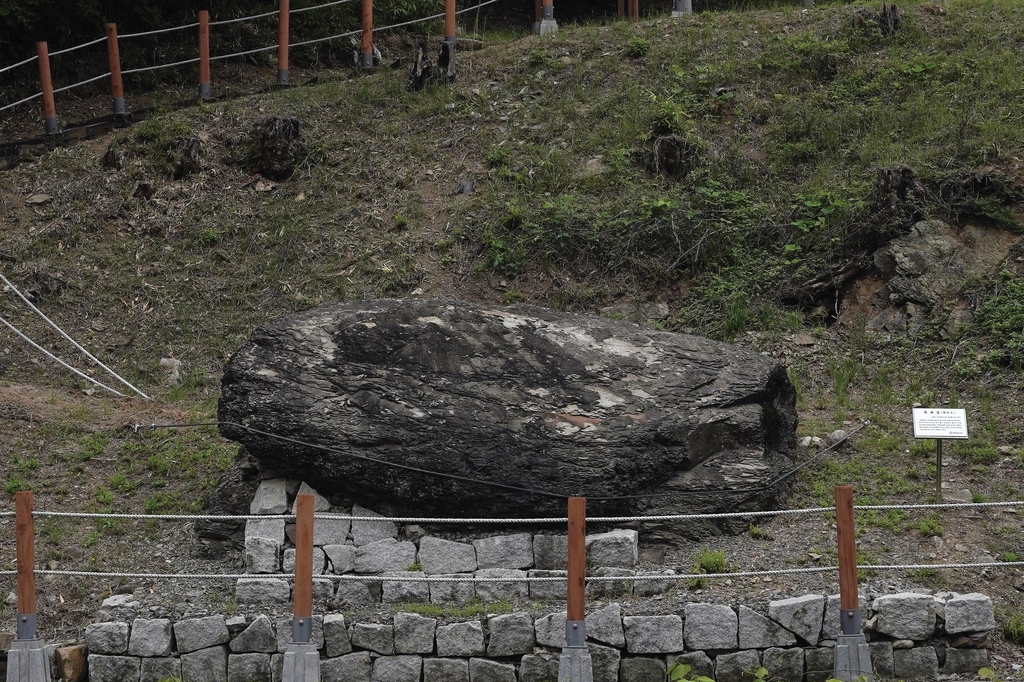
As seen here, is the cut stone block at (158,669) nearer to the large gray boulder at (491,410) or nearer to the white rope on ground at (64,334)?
the large gray boulder at (491,410)

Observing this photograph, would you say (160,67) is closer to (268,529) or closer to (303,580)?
(268,529)

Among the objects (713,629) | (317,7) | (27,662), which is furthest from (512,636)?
(317,7)

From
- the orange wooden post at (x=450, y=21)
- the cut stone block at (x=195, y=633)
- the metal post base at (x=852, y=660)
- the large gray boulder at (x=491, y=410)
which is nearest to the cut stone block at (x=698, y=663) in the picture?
the metal post base at (x=852, y=660)

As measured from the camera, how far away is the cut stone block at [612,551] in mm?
8016

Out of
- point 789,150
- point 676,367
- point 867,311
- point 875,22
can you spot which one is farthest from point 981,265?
point 875,22

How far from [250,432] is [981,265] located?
6.96 meters

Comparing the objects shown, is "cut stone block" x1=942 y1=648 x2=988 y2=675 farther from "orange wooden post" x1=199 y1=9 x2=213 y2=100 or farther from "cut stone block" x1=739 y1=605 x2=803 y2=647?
"orange wooden post" x1=199 y1=9 x2=213 y2=100

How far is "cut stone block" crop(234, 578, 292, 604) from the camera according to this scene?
7.81 metres

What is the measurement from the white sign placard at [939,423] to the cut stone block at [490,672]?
3.23 meters

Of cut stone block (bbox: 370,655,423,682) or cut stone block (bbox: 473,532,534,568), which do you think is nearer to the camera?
cut stone block (bbox: 370,655,423,682)

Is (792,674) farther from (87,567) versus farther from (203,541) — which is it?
(87,567)

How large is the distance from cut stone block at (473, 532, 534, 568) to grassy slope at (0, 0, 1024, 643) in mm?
2655

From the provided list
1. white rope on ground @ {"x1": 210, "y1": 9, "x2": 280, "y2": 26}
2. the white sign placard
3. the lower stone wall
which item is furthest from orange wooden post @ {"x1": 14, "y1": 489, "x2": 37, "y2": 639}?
white rope on ground @ {"x1": 210, "y1": 9, "x2": 280, "y2": 26}

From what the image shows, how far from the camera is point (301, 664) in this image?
6.99m
